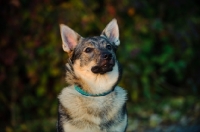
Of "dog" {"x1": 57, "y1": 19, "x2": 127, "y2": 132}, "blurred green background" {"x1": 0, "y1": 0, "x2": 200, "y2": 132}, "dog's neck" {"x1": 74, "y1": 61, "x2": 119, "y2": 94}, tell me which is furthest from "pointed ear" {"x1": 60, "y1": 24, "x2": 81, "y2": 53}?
"blurred green background" {"x1": 0, "y1": 0, "x2": 200, "y2": 132}

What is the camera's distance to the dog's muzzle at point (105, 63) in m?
5.48

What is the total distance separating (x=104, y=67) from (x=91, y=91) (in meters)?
0.34

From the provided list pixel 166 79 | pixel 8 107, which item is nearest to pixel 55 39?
pixel 8 107

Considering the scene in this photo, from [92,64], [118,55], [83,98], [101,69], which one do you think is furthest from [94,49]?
[118,55]

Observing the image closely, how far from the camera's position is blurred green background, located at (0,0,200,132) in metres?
9.03

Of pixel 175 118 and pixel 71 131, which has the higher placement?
pixel 71 131

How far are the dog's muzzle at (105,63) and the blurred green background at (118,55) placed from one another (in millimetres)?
3200

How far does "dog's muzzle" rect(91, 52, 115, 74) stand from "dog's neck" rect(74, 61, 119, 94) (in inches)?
4.2

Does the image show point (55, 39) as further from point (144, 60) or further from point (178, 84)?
point (178, 84)

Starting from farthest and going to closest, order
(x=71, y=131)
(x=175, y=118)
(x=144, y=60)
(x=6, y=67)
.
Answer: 1. (x=144, y=60)
2. (x=6, y=67)
3. (x=175, y=118)
4. (x=71, y=131)

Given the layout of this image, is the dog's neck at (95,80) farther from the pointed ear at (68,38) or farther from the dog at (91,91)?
the pointed ear at (68,38)

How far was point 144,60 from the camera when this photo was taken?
990 centimetres

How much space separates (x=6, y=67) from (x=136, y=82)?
2.82 meters

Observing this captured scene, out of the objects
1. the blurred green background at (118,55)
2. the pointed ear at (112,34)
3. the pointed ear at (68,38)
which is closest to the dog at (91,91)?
the pointed ear at (68,38)
